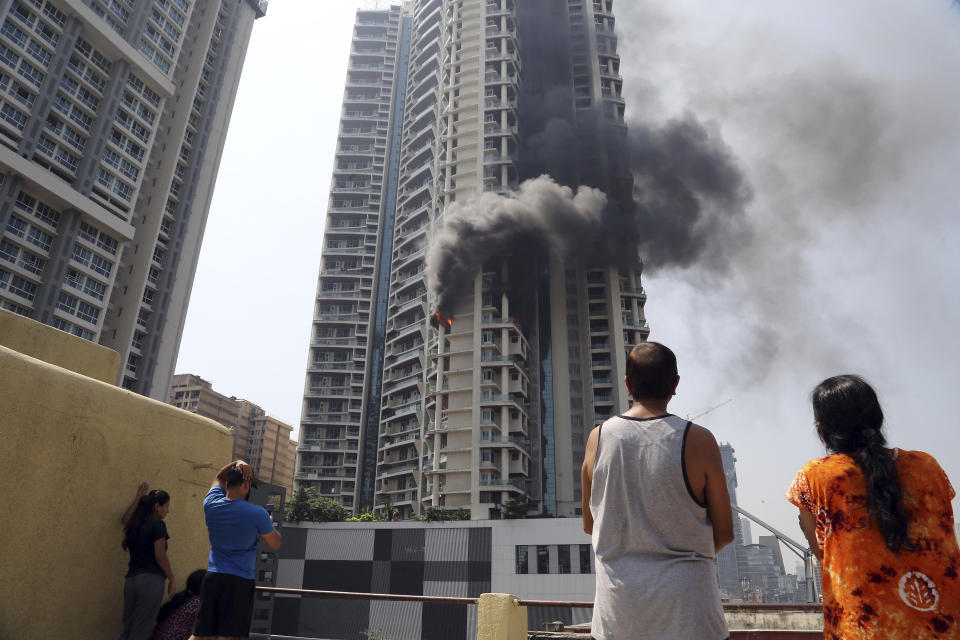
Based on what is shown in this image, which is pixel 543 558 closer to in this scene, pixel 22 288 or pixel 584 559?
pixel 584 559

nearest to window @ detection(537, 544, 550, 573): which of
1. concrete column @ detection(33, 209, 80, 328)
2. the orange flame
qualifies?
the orange flame

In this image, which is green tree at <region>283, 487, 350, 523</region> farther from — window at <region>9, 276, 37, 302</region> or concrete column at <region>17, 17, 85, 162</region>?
concrete column at <region>17, 17, 85, 162</region>

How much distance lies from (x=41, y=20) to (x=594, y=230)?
5043 cm

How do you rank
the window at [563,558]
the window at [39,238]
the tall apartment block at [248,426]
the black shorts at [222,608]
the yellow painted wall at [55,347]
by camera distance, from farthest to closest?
1. the tall apartment block at [248,426]
2. the window at [39,238]
3. the window at [563,558]
4. the yellow painted wall at [55,347]
5. the black shorts at [222,608]

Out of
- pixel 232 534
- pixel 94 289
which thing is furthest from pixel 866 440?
pixel 94 289

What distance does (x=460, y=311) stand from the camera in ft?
187

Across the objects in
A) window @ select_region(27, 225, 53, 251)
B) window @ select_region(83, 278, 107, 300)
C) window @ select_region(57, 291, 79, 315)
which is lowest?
window @ select_region(57, 291, 79, 315)

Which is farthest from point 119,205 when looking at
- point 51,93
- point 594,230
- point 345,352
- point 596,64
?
point 596,64

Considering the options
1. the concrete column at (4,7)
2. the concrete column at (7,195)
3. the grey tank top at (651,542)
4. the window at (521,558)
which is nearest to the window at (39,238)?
the concrete column at (7,195)

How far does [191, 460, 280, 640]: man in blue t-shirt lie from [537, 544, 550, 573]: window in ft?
128

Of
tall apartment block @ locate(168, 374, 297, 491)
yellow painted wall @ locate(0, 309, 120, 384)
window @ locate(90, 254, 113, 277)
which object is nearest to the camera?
yellow painted wall @ locate(0, 309, 120, 384)

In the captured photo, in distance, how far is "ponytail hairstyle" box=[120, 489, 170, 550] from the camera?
15.4 ft

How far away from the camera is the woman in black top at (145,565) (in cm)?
448

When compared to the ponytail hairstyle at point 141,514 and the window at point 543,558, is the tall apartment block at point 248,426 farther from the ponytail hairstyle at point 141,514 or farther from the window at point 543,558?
the ponytail hairstyle at point 141,514
